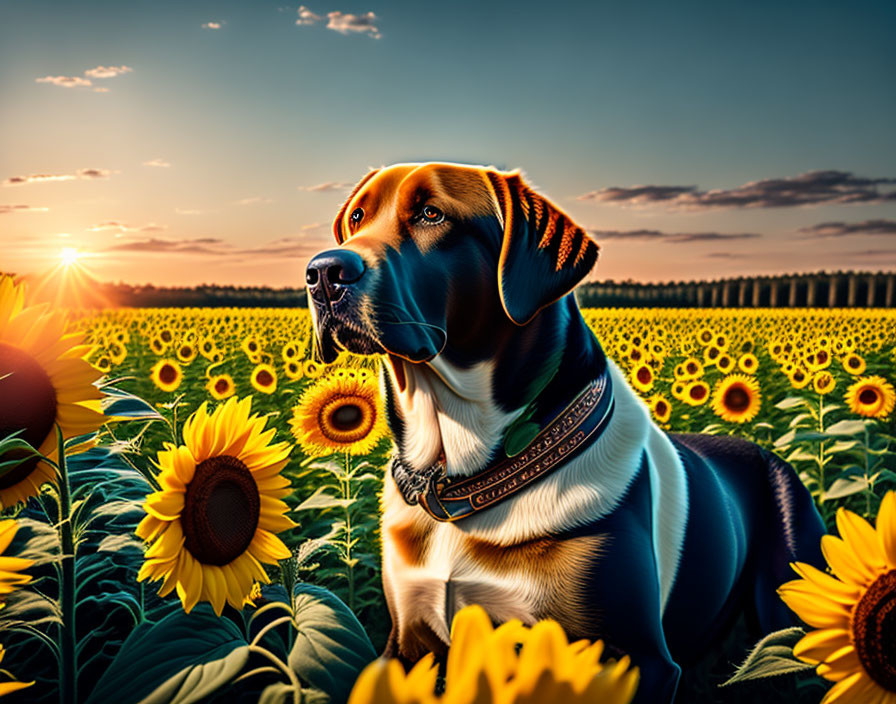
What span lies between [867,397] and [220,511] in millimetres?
6193

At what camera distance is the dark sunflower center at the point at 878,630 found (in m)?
1.41

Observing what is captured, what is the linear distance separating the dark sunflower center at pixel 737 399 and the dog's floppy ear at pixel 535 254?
480 cm

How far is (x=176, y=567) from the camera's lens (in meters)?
1.81

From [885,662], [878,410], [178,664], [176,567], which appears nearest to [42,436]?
[176,567]

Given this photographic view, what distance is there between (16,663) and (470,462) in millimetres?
2195

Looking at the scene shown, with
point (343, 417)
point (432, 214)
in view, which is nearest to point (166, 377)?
point (343, 417)

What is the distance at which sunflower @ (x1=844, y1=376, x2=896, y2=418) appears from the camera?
6.34 metres

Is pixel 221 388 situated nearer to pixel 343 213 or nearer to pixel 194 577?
pixel 343 213

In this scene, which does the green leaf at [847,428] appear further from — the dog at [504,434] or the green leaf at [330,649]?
the green leaf at [330,649]

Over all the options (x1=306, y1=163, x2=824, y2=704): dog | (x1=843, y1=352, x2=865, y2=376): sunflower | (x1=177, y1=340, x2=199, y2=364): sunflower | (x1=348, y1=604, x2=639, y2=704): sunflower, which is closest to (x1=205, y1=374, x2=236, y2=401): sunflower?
(x1=177, y1=340, x2=199, y2=364): sunflower

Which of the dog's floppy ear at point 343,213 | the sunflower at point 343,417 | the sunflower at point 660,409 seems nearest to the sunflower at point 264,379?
the sunflower at point 343,417

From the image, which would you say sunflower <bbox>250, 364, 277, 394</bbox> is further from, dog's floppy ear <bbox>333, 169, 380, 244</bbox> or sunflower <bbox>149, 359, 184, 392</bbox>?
dog's floppy ear <bbox>333, 169, 380, 244</bbox>

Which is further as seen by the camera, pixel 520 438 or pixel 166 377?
pixel 166 377

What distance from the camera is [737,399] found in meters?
6.63
